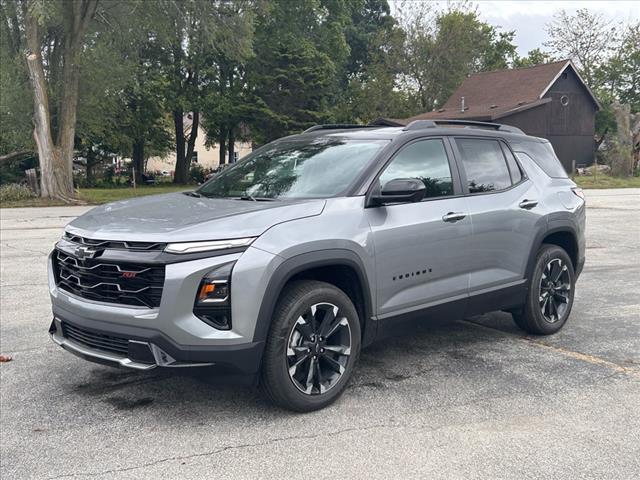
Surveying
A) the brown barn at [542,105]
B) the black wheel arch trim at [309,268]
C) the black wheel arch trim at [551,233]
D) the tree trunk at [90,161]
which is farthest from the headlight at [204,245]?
the tree trunk at [90,161]

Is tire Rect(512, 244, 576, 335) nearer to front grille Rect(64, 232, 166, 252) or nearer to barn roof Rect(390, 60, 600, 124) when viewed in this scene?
front grille Rect(64, 232, 166, 252)

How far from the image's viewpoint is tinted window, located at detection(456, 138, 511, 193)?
203 inches

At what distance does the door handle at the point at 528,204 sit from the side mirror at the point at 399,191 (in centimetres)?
151

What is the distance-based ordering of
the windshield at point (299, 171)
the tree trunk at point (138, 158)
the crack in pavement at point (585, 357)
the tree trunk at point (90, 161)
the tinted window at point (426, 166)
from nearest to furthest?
the windshield at point (299, 171)
the tinted window at point (426, 166)
the crack in pavement at point (585, 357)
the tree trunk at point (90, 161)
the tree trunk at point (138, 158)

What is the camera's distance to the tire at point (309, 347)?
3795 mm

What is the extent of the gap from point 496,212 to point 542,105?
1435 inches

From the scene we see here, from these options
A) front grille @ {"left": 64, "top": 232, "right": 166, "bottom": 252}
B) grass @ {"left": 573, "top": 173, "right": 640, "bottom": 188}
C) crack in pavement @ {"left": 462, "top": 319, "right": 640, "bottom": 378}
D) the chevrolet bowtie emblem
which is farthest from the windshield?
grass @ {"left": 573, "top": 173, "right": 640, "bottom": 188}

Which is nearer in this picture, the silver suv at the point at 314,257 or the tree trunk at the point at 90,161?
the silver suv at the point at 314,257

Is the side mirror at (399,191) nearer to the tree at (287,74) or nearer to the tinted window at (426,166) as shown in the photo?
the tinted window at (426,166)

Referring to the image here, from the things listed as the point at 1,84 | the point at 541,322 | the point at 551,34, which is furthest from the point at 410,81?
the point at 541,322

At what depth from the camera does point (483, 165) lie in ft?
17.4

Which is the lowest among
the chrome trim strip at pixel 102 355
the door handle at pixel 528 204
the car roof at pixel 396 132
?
the chrome trim strip at pixel 102 355

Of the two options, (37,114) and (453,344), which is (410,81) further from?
(453,344)

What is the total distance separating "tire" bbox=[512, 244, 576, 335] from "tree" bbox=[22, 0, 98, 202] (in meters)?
21.9
